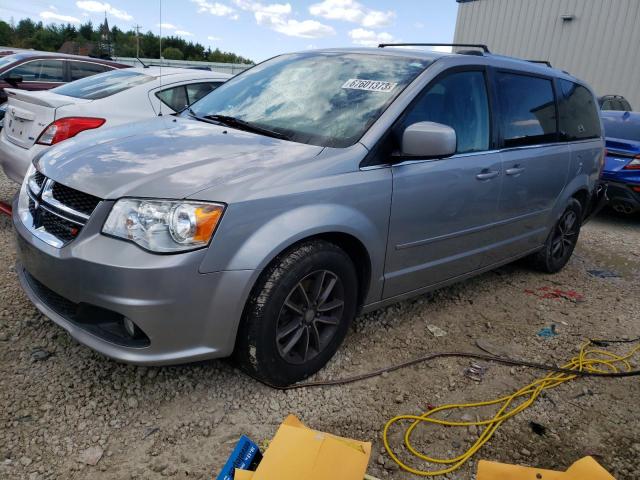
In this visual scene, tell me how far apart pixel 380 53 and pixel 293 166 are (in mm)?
1298

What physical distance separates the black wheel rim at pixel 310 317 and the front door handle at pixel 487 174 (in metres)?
1.21

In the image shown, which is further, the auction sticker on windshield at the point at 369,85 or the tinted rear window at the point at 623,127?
the tinted rear window at the point at 623,127

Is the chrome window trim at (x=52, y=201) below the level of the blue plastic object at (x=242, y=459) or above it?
above

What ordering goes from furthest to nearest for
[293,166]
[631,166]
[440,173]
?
[631,166] < [440,173] < [293,166]

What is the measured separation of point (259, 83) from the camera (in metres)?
3.42

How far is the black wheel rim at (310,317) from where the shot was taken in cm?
251

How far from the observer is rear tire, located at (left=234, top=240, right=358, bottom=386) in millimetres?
2334

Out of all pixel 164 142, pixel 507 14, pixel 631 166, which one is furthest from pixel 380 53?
pixel 507 14

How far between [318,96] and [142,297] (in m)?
1.55

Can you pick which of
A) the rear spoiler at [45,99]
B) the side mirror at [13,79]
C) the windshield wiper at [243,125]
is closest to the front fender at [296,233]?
the windshield wiper at [243,125]

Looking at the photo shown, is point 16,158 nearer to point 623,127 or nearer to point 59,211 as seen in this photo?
point 59,211

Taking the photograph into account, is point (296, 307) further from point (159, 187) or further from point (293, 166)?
point (159, 187)

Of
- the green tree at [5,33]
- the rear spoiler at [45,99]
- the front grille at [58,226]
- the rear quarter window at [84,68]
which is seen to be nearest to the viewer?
the front grille at [58,226]

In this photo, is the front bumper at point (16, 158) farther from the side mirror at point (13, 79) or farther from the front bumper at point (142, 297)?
the side mirror at point (13, 79)
